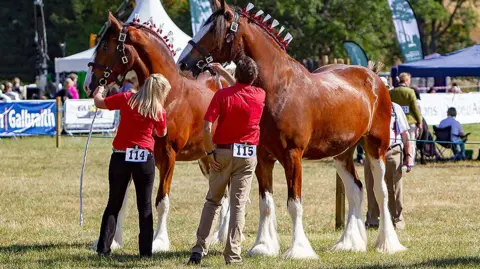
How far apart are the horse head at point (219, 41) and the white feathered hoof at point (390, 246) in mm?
2653

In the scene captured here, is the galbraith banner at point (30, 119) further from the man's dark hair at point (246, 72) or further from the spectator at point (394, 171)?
the man's dark hair at point (246, 72)

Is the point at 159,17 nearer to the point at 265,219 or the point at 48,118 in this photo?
the point at 48,118

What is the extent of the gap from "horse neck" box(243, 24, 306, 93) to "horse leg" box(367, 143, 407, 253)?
1.75 metres

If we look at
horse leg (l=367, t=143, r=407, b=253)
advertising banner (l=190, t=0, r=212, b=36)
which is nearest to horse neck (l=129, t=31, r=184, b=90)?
horse leg (l=367, t=143, r=407, b=253)

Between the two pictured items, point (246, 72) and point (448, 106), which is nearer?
point (246, 72)

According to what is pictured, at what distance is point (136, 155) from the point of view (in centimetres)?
930

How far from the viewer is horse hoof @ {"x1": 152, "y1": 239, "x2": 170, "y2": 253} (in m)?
10.4

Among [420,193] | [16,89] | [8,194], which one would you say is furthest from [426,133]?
[16,89]

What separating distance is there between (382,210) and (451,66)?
1575 centimetres

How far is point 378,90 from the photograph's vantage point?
1113cm

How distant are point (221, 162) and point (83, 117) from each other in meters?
20.4

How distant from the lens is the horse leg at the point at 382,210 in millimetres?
10539

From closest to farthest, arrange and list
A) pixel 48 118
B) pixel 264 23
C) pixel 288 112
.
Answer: pixel 288 112
pixel 264 23
pixel 48 118

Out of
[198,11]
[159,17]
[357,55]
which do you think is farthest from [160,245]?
[357,55]
